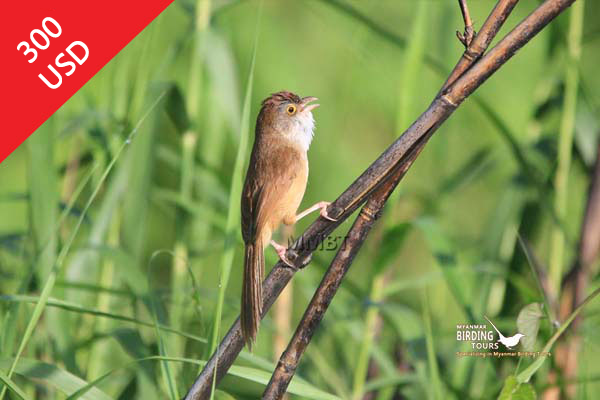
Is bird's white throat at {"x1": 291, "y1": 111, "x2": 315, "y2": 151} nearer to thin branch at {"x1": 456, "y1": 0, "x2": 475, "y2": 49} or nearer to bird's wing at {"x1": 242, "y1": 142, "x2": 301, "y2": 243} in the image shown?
bird's wing at {"x1": 242, "y1": 142, "x2": 301, "y2": 243}

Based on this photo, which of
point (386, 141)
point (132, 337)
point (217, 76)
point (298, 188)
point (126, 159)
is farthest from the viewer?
point (386, 141)

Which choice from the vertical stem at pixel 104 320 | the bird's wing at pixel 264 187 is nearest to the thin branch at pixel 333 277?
the bird's wing at pixel 264 187

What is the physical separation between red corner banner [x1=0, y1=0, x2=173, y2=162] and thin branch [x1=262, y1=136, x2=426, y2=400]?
1346 mm

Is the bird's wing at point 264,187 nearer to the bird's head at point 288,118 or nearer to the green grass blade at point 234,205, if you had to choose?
the bird's head at point 288,118

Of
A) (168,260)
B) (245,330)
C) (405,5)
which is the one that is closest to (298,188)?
(245,330)

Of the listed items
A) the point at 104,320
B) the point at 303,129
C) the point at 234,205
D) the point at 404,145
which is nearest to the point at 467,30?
the point at 404,145

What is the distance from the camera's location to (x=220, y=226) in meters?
2.39

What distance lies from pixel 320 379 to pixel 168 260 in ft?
5.56

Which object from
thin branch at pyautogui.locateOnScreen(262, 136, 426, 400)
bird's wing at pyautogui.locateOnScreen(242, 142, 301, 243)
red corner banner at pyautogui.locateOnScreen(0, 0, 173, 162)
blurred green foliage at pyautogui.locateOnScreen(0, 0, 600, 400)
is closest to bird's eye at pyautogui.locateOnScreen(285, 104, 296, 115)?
bird's wing at pyautogui.locateOnScreen(242, 142, 301, 243)

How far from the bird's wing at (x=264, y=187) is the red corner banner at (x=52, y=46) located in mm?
764

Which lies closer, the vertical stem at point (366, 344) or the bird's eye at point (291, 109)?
the bird's eye at point (291, 109)

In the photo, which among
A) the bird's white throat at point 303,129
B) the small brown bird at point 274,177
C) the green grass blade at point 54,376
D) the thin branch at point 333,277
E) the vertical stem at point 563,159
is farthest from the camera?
the vertical stem at point 563,159

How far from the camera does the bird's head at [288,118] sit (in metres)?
1.89

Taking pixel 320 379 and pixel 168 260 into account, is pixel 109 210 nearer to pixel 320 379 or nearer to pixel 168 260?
pixel 320 379
